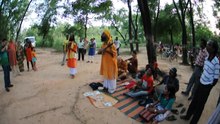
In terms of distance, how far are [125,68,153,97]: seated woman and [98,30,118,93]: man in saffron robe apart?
73 cm

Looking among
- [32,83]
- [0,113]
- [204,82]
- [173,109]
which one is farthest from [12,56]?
[204,82]

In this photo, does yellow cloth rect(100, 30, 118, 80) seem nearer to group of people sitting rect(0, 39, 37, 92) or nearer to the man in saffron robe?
the man in saffron robe

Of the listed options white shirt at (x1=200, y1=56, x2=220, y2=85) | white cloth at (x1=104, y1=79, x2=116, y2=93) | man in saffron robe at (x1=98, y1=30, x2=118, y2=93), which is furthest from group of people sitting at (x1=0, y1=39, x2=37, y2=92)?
white shirt at (x1=200, y1=56, x2=220, y2=85)

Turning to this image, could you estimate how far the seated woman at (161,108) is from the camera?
5.59 meters

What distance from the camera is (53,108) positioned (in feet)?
19.3

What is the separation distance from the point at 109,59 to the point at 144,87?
4.68 feet

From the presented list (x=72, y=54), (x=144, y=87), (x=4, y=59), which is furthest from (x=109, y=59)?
(x=4, y=59)

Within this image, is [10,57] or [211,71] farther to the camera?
[10,57]

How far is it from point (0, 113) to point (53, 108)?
1.35 metres

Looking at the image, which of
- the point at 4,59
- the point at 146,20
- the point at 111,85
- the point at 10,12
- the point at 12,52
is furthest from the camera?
the point at 10,12

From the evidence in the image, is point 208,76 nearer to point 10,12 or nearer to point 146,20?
point 146,20

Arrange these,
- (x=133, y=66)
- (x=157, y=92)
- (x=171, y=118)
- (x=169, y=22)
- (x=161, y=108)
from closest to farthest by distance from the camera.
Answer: (x=171, y=118)
(x=161, y=108)
(x=157, y=92)
(x=133, y=66)
(x=169, y=22)

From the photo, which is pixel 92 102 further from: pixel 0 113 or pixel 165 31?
pixel 165 31

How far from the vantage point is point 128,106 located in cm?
618
